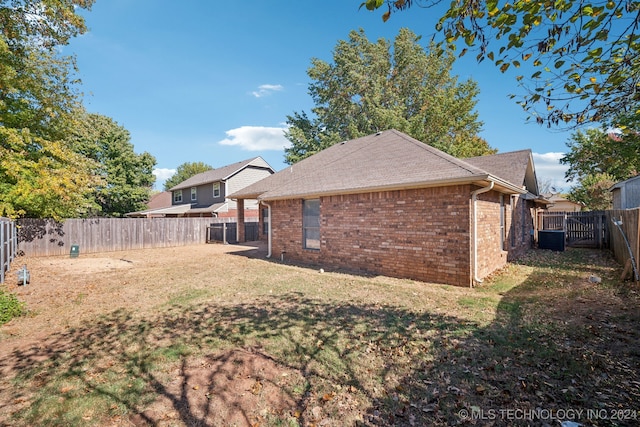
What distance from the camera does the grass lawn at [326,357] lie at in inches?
112

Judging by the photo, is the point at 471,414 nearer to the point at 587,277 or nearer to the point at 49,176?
the point at 587,277

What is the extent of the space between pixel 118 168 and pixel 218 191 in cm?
904

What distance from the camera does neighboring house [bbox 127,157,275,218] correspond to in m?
25.1

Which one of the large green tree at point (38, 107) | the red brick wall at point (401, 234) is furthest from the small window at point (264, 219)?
the large green tree at point (38, 107)

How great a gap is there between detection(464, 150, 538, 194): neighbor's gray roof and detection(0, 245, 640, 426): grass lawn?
19.2 feet

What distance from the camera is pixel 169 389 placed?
10.5ft

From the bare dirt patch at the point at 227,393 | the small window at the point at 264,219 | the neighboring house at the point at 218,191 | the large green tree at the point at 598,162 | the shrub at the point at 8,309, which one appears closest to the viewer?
the bare dirt patch at the point at 227,393

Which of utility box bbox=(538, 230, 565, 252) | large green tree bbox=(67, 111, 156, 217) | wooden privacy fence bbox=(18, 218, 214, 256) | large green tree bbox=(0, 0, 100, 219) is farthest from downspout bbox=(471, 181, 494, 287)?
large green tree bbox=(67, 111, 156, 217)

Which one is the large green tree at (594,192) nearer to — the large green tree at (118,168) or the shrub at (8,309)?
the shrub at (8,309)

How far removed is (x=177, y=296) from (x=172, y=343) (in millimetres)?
2784

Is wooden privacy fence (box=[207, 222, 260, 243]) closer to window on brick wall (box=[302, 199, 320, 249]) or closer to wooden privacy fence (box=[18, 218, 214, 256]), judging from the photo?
wooden privacy fence (box=[18, 218, 214, 256])

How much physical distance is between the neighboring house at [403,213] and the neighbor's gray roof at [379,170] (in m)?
0.03

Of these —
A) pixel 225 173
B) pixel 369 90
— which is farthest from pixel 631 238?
pixel 225 173

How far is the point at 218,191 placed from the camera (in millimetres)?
26500
